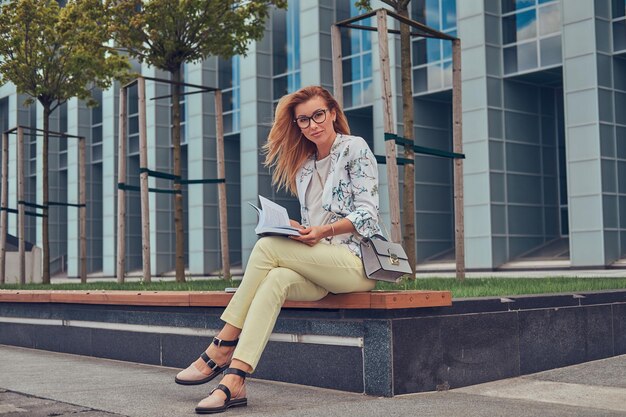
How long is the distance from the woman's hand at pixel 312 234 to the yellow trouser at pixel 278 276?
5 centimetres

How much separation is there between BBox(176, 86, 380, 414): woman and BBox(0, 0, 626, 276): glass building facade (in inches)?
792

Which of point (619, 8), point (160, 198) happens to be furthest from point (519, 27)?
point (160, 198)

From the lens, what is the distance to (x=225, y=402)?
4637mm

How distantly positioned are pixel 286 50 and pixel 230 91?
3520 mm

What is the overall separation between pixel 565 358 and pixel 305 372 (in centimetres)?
203

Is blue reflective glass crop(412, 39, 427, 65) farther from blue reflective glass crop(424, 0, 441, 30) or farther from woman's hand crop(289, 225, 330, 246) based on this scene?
woman's hand crop(289, 225, 330, 246)

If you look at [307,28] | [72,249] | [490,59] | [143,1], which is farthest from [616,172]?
[72,249]

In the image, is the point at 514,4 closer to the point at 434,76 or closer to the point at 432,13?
the point at 432,13

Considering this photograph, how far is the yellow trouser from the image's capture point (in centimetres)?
476

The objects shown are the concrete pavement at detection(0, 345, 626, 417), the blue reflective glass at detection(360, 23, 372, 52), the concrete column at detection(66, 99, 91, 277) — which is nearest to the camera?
the concrete pavement at detection(0, 345, 626, 417)

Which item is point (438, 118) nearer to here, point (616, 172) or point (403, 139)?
point (616, 172)

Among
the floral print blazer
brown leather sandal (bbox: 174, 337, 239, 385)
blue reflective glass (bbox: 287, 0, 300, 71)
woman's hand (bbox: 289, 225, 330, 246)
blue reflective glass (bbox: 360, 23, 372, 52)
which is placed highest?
blue reflective glass (bbox: 287, 0, 300, 71)

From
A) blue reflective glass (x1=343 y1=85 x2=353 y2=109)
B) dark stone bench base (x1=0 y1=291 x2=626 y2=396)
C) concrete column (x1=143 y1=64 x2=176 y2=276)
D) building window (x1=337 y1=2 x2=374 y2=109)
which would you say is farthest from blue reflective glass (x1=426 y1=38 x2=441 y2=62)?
dark stone bench base (x1=0 y1=291 x2=626 y2=396)

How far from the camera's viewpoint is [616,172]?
24312 millimetres
